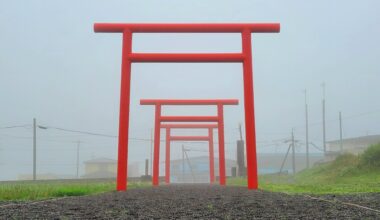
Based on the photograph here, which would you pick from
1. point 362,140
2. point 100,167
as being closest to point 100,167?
point 100,167

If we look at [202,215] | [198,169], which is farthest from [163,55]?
[198,169]

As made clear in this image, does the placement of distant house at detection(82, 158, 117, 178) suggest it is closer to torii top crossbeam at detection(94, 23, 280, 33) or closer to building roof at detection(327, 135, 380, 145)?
building roof at detection(327, 135, 380, 145)

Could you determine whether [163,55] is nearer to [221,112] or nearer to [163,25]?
[163,25]

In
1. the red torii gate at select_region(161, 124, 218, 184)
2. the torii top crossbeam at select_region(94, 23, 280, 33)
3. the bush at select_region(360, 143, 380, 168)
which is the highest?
the torii top crossbeam at select_region(94, 23, 280, 33)

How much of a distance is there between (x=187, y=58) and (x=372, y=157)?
7876 mm

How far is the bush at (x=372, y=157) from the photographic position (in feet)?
45.3

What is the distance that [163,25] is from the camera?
8828 mm

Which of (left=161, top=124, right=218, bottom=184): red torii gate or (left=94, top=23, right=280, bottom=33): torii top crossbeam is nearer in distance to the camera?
(left=94, top=23, right=280, bottom=33): torii top crossbeam

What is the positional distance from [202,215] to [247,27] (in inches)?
231

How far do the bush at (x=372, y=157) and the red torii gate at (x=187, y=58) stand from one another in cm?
626

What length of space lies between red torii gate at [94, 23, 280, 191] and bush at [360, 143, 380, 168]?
20.5ft

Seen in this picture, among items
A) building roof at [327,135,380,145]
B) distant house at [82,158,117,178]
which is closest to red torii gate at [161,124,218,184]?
building roof at [327,135,380,145]

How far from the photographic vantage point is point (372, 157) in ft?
46.4

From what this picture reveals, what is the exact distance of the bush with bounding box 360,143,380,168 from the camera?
13.8 meters
